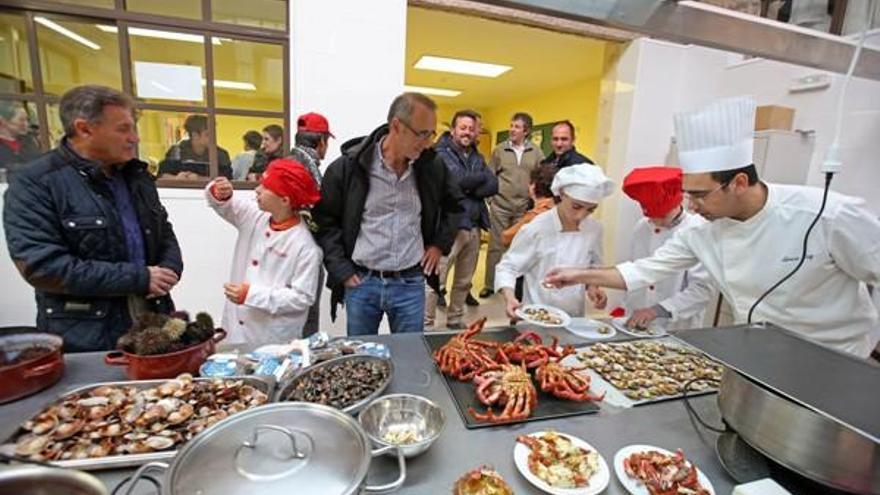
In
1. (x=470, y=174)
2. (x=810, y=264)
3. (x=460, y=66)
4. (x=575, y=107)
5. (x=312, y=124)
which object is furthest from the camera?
(x=575, y=107)

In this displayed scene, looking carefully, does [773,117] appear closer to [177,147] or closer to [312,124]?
[312,124]

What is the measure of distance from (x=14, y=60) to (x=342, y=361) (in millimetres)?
3337

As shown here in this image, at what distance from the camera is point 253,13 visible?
2869 millimetres

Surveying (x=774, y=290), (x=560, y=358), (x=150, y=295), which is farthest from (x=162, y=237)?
(x=774, y=290)

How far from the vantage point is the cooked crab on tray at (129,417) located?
82cm

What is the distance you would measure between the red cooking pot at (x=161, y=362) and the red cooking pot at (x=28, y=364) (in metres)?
0.12

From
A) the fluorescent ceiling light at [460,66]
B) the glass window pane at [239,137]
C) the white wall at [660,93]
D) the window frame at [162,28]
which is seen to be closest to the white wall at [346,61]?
the window frame at [162,28]

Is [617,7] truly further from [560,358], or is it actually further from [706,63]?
[706,63]

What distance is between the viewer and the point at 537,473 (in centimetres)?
85

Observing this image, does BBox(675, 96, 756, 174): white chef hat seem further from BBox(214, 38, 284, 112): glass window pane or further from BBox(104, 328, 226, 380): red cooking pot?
BBox(214, 38, 284, 112): glass window pane

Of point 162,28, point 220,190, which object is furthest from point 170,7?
point 220,190

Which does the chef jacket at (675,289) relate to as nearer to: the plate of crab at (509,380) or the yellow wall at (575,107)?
the plate of crab at (509,380)

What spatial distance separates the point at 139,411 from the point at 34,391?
0.38 m

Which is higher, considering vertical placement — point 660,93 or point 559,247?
point 660,93
